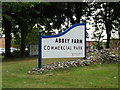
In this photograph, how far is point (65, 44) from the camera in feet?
44.7

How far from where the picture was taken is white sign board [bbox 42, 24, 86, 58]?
12898 millimetres

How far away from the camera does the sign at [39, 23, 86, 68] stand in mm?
12805

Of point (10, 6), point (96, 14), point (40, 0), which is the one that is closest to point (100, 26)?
point (96, 14)

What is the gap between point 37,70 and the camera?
39.2 feet

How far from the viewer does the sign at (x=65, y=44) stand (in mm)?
12805

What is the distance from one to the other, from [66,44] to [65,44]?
0.24 ft

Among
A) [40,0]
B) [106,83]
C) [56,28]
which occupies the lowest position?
[106,83]

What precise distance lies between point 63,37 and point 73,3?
21409mm

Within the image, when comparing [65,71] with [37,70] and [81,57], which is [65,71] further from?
[81,57]

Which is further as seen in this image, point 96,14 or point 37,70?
point 96,14

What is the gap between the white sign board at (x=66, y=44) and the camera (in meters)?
12.9

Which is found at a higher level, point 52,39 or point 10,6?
point 10,6

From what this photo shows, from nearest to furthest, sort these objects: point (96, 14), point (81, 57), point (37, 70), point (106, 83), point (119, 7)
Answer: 1. point (106, 83)
2. point (37, 70)
3. point (81, 57)
4. point (119, 7)
5. point (96, 14)

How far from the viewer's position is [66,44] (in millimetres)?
13672
